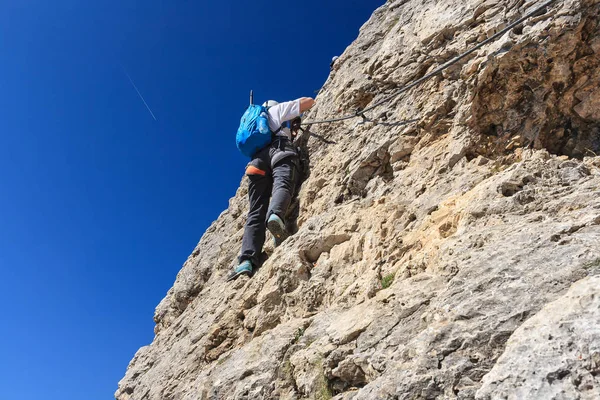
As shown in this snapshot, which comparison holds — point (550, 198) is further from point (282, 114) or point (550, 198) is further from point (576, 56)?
point (282, 114)

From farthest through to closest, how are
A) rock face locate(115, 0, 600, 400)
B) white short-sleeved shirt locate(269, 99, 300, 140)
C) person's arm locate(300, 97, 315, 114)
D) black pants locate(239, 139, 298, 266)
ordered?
person's arm locate(300, 97, 315, 114), white short-sleeved shirt locate(269, 99, 300, 140), black pants locate(239, 139, 298, 266), rock face locate(115, 0, 600, 400)

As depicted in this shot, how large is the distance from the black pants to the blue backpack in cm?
18

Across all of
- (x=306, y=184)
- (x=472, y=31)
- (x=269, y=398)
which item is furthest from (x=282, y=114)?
(x=269, y=398)

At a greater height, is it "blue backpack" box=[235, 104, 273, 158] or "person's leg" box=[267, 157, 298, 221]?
"blue backpack" box=[235, 104, 273, 158]


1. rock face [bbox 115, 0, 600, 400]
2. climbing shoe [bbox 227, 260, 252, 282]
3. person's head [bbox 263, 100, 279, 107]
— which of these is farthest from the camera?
person's head [bbox 263, 100, 279, 107]

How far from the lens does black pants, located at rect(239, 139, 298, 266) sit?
324 inches

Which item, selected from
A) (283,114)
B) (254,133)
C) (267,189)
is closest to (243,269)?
(267,189)

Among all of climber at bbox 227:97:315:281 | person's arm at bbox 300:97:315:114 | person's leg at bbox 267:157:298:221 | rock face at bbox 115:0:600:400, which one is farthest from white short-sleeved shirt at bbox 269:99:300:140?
person's leg at bbox 267:157:298:221

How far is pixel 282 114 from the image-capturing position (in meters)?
9.54

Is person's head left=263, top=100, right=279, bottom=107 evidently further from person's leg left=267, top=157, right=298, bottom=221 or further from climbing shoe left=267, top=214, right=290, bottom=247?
climbing shoe left=267, top=214, right=290, bottom=247

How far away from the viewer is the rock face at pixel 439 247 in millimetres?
3166

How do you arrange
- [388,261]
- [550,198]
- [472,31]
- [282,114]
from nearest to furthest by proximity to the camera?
[550,198], [388,261], [472,31], [282,114]

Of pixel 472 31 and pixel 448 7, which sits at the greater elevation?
pixel 448 7

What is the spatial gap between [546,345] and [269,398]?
3.10m
